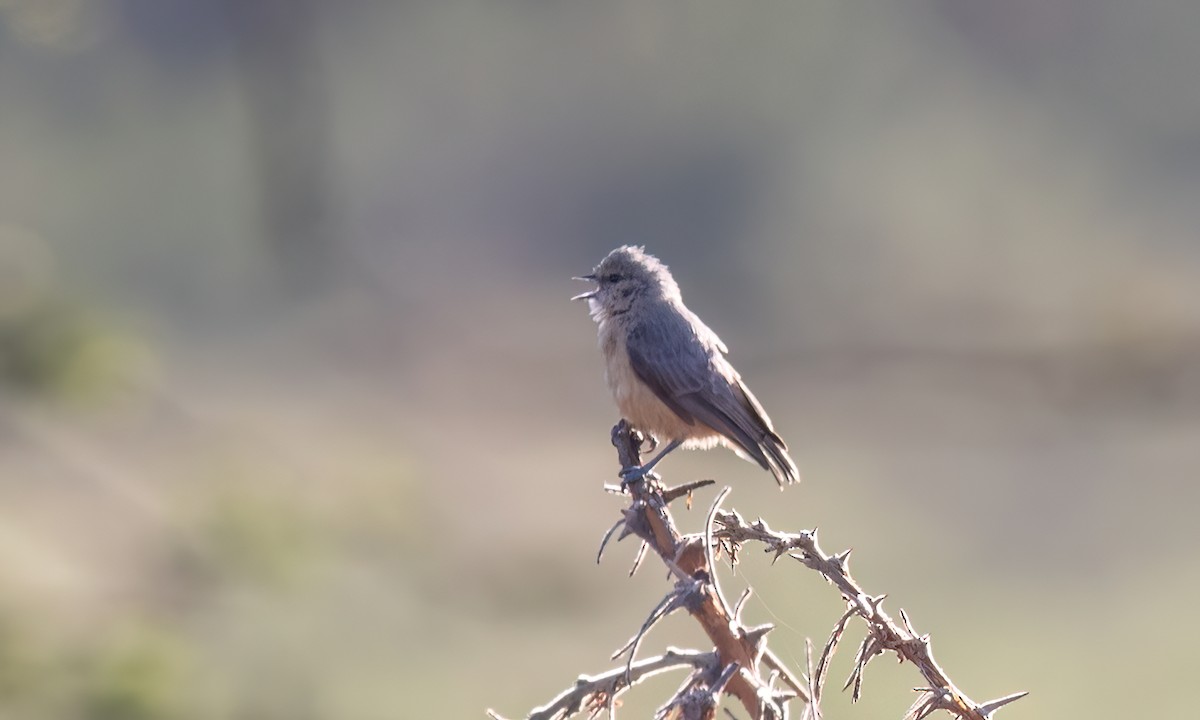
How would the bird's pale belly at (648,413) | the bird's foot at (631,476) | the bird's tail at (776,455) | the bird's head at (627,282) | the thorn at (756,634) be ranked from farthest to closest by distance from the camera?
the bird's head at (627,282) < the bird's pale belly at (648,413) < the bird's tail at (776,455) < the bird's foot at (631,476) < the thorn at (756,634)

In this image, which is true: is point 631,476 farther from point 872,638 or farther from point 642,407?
point 642,407

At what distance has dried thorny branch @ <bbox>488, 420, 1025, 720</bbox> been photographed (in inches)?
67.6

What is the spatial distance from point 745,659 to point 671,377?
7.34ft

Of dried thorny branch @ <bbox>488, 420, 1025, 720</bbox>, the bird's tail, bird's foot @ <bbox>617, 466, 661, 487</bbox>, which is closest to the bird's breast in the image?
the bird's tail

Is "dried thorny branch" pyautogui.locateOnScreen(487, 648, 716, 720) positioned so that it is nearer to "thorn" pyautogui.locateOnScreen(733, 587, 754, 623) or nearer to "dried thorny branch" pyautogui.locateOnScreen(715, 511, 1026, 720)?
"thorn" pyautogui.locateOnScreen(733, 587, 754, 623)

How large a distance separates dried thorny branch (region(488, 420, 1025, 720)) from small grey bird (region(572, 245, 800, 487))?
5.90ft

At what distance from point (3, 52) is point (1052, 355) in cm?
1319

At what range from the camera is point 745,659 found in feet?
6.02

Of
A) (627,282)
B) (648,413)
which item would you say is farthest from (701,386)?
(627,282)

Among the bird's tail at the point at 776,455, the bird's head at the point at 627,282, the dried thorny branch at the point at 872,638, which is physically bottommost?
the dried thorny branch at the point at 872,638

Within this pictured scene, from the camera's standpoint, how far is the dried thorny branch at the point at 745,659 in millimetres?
1716

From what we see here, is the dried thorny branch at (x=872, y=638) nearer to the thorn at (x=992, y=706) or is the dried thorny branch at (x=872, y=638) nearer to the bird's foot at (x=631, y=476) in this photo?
the thorn at (x=992, y=706)

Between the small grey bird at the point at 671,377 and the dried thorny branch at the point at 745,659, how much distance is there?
1.80 m

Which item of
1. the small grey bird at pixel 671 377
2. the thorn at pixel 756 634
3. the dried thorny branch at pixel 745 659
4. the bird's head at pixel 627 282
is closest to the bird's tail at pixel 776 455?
the small grey bird at pixel 671 377
